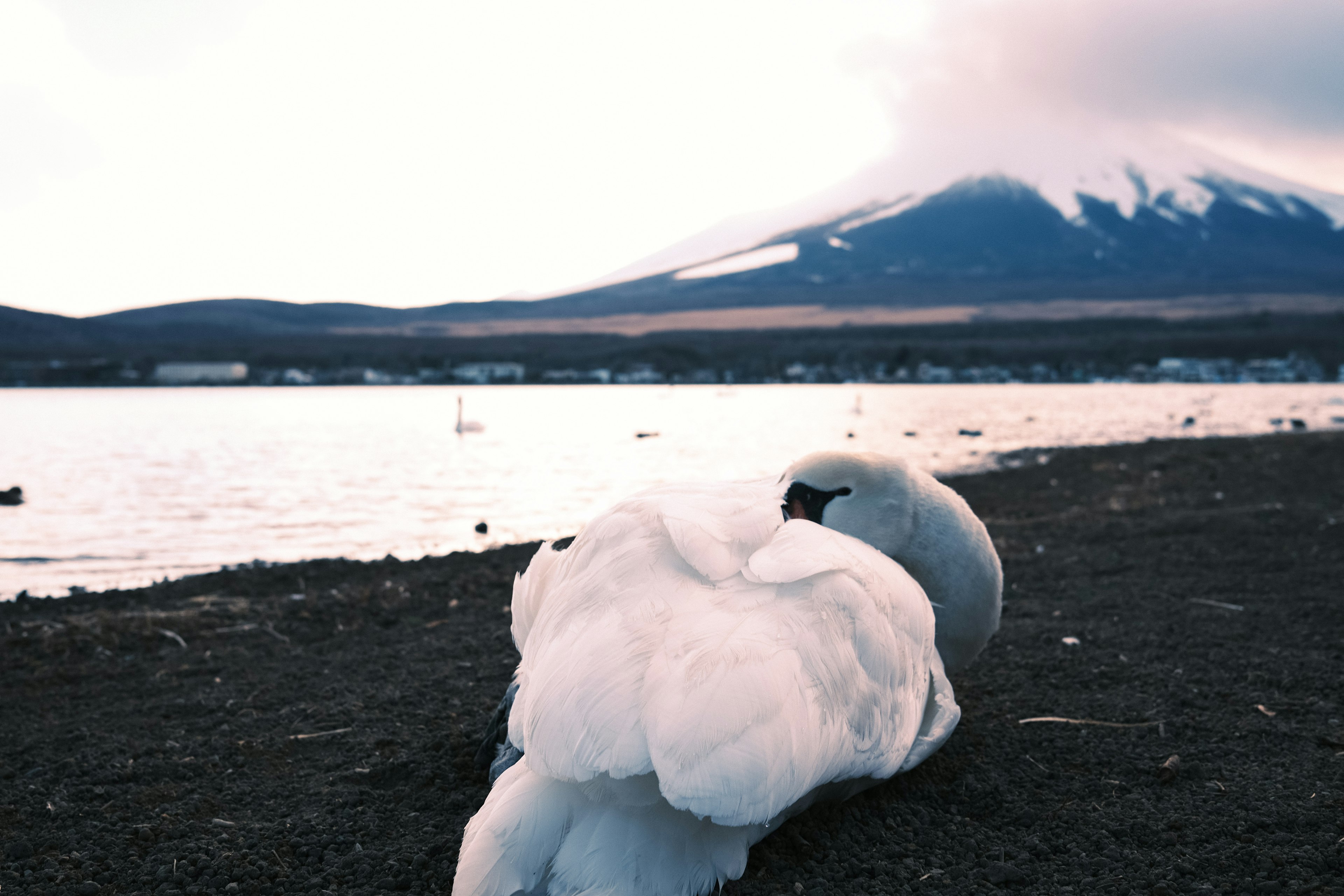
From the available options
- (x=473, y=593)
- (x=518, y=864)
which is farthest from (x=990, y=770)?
(x=473, y=593)

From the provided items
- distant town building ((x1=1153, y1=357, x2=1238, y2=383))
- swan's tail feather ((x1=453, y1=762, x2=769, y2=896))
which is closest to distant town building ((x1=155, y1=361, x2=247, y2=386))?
distant town building ((x1=1153, y1=357, x2=1238, y2=383))

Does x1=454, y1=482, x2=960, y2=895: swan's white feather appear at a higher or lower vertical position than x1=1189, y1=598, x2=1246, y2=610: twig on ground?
higher

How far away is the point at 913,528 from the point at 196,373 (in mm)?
87314

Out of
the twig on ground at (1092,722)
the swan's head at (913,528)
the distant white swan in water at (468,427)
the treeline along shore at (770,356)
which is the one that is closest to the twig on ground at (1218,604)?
the twig on ground at (1092,722)

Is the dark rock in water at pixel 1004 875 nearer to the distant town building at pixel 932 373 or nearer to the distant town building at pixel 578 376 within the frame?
the distant town building at pixel 578 376

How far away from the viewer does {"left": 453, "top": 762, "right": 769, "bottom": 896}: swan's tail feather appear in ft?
6.30

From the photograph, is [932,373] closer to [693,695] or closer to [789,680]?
[789,680]

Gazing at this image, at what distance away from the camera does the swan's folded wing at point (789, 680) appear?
181cm

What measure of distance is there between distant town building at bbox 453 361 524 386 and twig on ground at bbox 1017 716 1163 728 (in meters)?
84.1

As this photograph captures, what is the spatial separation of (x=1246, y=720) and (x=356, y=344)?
322ft

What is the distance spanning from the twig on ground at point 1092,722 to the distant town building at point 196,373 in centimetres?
8665

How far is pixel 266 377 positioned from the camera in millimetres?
82375

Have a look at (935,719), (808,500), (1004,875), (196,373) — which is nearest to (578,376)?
(196,373)

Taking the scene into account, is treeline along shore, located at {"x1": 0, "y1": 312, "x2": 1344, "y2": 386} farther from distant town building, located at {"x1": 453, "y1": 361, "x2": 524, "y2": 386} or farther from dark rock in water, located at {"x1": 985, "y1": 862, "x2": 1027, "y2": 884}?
dark rock in water, located at {"x1": 985, "y1": 862, "x2": 1027, "y2": 884}
